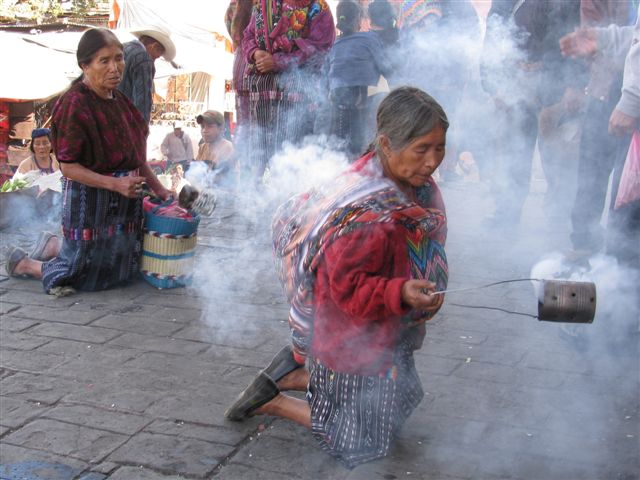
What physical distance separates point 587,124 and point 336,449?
115 inches

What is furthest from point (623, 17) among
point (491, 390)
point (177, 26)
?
point (177, 26)

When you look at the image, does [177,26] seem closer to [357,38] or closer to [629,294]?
[357,38]

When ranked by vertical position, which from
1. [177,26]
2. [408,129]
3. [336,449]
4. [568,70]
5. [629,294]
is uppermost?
[177,26]

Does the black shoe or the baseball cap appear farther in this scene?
the baseball cap

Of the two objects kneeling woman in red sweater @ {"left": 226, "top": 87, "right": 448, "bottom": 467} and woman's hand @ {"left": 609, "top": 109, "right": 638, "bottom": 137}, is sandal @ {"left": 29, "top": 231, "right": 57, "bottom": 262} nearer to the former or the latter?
kneeling woman in red sweater @ {"left": 226, "top": 87, "right": 448, "bottom": 467}

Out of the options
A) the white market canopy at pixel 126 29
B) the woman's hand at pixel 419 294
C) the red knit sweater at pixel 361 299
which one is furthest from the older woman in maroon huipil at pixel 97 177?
the white market canopy at pixel 126 29

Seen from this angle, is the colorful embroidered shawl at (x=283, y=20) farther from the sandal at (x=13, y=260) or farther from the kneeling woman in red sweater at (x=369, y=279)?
the kneeling woman in red sweater at (x=369, y=279)

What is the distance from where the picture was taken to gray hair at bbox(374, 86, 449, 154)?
229 cm

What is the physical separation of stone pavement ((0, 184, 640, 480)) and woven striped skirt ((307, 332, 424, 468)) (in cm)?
6

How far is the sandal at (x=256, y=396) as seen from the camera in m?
2.69

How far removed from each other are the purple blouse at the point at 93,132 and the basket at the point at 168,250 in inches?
15.8

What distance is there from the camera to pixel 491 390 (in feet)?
9.95

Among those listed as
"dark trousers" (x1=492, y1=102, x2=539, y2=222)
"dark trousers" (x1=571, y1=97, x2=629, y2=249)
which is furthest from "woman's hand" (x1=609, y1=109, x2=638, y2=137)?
"dark trousers" (x1=492, y1=102, x2=539, y2=222)

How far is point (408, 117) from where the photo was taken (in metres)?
2.29
